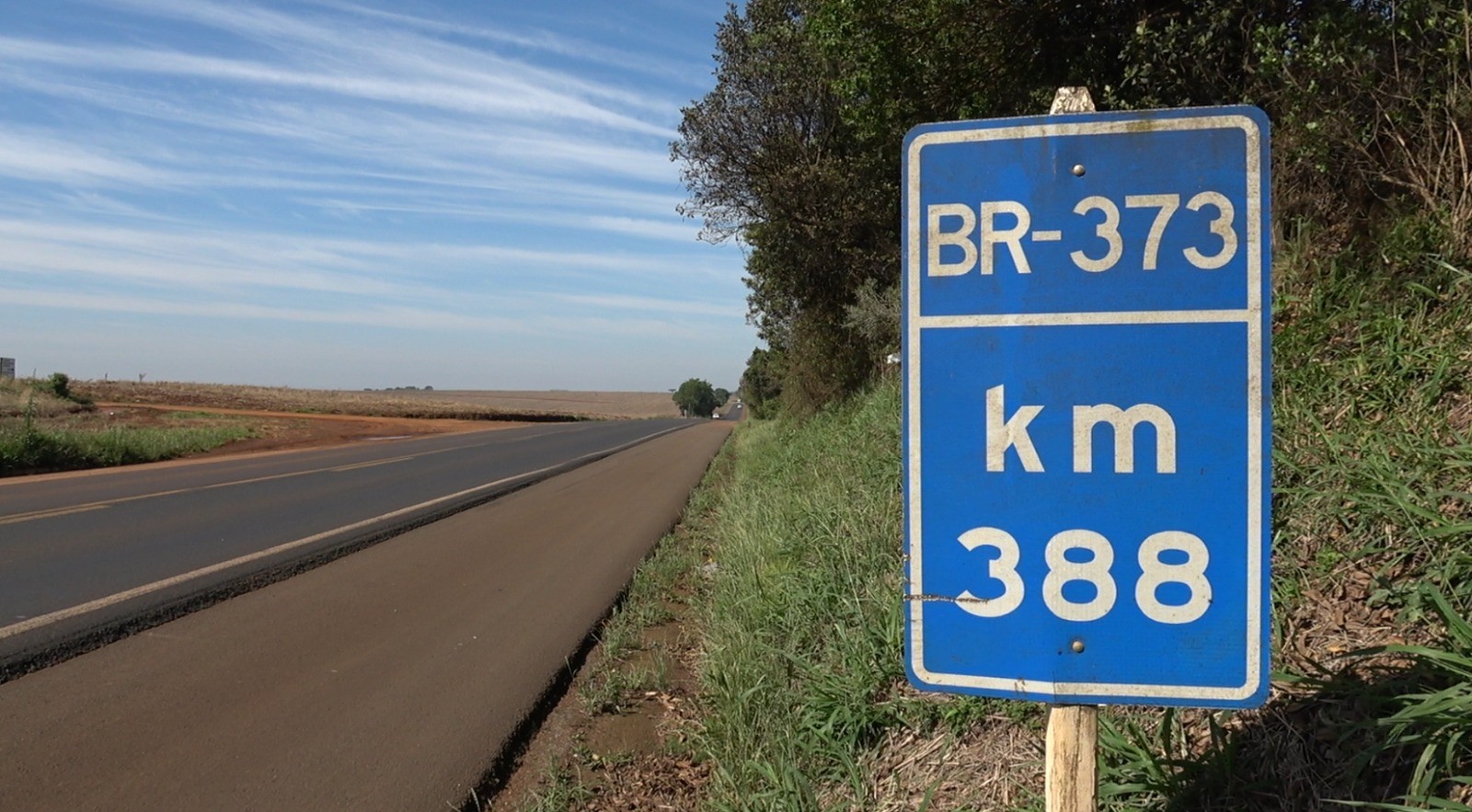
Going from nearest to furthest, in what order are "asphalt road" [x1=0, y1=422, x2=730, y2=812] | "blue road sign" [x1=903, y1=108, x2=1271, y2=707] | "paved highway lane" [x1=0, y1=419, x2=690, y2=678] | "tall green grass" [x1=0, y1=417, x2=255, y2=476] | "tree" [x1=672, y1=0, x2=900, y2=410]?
"blue road sign" [x1=903, y1=108, x2=1271, y2=707] → "asphalt road" [x1=0, y1=422, x2=730, y2=812] → "paved highway lane" [x1=0, y1=419, x2=690, y2=678] → "tree" [x1=672, y1=0, x2=900, y2=410] → "tall green grass" [x1=0, y1=417, x2=255, y2=476]

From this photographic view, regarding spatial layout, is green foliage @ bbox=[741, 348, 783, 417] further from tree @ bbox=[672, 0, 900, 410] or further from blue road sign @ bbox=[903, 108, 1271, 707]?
blue road sign @ bbox=[903, 108, 1271, 707]

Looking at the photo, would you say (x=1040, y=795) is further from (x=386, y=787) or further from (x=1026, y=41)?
(x=1026, y=41)

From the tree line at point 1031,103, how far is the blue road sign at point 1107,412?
3.74 m

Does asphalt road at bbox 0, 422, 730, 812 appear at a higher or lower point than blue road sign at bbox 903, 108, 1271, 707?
lower

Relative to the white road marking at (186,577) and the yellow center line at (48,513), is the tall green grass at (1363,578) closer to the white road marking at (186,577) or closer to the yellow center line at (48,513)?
the white road marking at (186,577)

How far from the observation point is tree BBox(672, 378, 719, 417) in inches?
5482

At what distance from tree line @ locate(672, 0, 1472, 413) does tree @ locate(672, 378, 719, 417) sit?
118 m

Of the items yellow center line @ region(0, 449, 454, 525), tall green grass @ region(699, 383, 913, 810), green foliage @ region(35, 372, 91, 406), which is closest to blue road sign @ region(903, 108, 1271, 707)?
tall green grass @ region(699, 383, 913, 810)

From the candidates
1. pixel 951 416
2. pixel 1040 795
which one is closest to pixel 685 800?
pixel 1040 795

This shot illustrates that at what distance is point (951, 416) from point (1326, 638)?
2102mm

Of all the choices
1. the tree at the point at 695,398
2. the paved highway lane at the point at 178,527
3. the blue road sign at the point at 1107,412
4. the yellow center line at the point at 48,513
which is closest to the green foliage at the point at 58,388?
the paved highway lane at the point at 178,527

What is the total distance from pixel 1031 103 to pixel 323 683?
7.91 meters

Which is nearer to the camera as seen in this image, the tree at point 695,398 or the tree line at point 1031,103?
the tree line at point 1031,103

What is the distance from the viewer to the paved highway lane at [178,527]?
22.6ft
